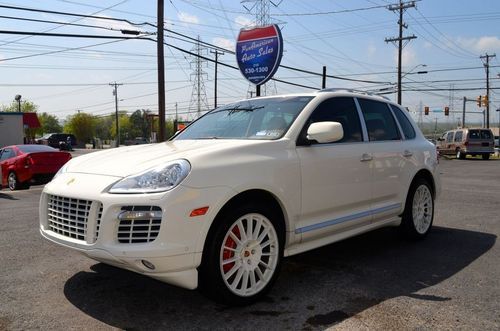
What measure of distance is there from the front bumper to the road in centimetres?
43

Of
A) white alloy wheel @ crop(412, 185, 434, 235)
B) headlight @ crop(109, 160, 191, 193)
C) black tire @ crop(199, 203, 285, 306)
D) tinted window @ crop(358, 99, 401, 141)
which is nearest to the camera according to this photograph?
headlight @ crop(109, 160, 191, 193)

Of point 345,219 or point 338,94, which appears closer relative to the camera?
point 345,219

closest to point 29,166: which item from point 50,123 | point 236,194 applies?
point 236,194

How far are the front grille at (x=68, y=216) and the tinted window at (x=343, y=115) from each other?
2231 millimetres

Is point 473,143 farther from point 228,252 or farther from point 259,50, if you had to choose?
point 228,252

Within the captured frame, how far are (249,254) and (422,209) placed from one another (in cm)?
313

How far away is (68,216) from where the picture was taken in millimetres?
3814

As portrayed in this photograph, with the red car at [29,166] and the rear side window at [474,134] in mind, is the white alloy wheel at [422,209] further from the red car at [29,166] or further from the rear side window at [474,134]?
the rear side window at [474,134]

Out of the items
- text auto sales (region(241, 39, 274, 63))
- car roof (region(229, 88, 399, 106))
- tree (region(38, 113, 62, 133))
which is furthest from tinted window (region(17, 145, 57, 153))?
tree (region(38, 113, 62, 133))

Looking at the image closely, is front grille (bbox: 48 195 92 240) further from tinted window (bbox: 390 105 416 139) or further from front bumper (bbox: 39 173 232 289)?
tinted window (bbox: 390 105 416 139)

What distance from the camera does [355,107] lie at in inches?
207

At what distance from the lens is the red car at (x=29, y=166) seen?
14.4m

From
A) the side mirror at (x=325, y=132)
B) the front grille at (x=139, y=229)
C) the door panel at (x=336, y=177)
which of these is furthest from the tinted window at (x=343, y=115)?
the front grille at (x=139, y=229)

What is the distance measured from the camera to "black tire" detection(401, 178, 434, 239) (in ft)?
19.2
